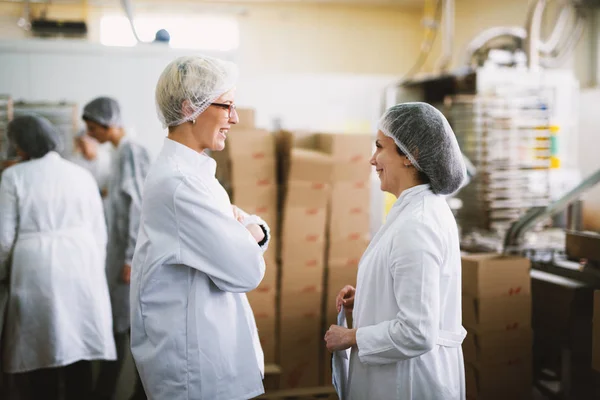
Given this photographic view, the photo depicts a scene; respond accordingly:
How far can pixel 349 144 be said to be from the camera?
292 centimetres

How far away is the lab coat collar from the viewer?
5.16ft

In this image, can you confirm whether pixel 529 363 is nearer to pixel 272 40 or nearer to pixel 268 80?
pixel 268 80

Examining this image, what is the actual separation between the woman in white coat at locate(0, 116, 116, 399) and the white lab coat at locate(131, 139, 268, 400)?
1.20 meters

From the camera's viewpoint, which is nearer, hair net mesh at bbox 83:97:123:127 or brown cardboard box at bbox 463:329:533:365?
brown cardboard box at bbox 463:329:533:365

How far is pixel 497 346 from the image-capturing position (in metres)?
2.62

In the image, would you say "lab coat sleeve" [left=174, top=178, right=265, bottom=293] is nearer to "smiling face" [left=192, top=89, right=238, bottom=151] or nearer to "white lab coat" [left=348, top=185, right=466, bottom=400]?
"smiling face" [left=192, top=89, right=238, bottom=151]

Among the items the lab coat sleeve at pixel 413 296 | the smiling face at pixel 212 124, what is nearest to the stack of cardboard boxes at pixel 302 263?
the smiling face at pixel 212 124

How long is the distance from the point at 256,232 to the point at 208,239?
0.67 ft

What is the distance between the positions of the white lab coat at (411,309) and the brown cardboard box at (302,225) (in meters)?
1.27

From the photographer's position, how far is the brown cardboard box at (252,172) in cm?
282

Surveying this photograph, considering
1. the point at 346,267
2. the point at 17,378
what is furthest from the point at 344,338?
the point at 17,378

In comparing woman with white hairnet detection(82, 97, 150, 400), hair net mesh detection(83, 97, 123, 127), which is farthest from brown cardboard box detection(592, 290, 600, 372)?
hair net mesh detection(83, 97, 123, 127)

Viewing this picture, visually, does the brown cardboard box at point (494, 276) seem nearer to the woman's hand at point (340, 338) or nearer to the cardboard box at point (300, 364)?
the cardboard box at point (300, 364)

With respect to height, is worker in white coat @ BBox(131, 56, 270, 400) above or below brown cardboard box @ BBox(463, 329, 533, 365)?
above
